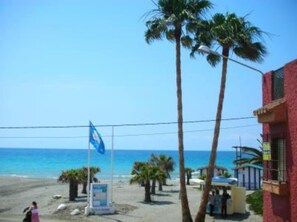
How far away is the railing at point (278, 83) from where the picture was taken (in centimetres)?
1692

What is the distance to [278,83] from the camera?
56.8 feet

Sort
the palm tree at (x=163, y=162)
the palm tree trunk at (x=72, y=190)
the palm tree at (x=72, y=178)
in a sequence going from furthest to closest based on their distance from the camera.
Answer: the palm tree at (x=163, y=162), the palm tree trunk at (x=72, y=190), the palm tree at (x=72, y=178)

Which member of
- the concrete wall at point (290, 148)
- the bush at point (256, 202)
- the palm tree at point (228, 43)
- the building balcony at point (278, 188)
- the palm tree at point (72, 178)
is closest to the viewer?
the concrete wall at point (290, 148)

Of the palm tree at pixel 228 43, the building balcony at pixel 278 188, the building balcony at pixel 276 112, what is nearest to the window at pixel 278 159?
the building balcony at pixel 278 188

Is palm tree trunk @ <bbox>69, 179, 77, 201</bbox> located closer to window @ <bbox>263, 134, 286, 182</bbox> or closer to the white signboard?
the white signboard

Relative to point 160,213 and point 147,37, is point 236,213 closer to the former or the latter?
point 160,213

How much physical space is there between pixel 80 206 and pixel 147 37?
41.0 ft

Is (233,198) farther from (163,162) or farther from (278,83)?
(163,162)

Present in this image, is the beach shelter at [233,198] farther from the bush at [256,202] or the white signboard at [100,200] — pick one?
the white signboard at [100,200]

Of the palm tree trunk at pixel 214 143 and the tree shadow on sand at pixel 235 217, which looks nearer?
the palm tree trunk at pixel 214 143

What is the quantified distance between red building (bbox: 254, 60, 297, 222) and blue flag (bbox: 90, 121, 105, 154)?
1313 cm

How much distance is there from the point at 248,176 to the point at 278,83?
96.2 feet

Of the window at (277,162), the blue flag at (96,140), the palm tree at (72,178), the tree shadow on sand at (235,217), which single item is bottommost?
the tree shadow on sand at (235,217)

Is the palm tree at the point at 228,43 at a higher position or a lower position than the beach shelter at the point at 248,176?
higher
